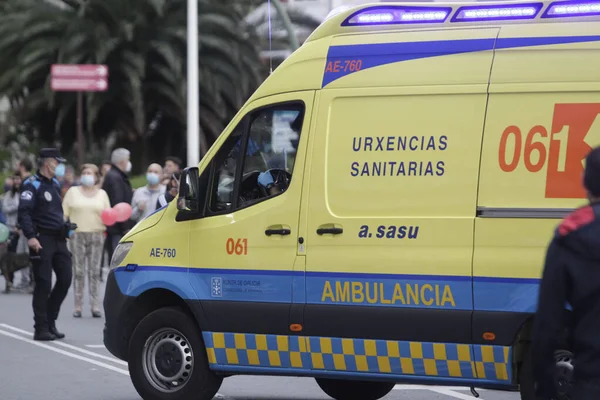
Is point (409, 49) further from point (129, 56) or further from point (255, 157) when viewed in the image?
point (129, 56)

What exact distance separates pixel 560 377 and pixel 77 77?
18.0 meters

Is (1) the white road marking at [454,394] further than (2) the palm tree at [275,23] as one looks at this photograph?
No

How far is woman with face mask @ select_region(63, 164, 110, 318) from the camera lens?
14977 millimetres

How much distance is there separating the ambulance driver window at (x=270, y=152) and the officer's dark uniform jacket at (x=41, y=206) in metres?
4.73

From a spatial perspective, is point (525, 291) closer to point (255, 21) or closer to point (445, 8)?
point (445, 8)

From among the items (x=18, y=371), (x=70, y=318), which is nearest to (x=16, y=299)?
(x=70, y=318)

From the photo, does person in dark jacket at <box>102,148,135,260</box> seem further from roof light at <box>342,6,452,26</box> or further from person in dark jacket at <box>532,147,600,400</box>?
person in dark jacket at <box>532,147,600,400</box>

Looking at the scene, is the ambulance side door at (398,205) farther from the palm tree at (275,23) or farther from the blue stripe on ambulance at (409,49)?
the palm tree at (275,23)

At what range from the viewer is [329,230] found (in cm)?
775

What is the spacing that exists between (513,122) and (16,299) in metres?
11.6

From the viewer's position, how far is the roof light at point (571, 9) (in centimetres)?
721

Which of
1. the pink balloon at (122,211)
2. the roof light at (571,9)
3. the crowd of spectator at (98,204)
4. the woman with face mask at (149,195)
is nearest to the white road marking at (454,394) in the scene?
the roof light at (571,9)

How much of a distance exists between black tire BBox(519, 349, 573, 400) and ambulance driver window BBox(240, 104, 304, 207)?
6.03 ft

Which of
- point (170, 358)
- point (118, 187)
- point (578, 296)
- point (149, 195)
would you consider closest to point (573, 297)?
point (578, 296)
